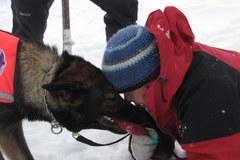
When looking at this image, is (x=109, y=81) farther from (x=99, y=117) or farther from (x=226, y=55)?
(x=226, y=55)

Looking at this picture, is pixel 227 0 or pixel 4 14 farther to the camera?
pixel 4 14

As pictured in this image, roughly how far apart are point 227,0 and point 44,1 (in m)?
2.60

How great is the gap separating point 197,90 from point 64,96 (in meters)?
0.63

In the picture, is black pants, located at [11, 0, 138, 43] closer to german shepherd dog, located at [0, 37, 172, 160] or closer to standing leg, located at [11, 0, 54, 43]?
standing leg, located at [11, 0, 54, 43]

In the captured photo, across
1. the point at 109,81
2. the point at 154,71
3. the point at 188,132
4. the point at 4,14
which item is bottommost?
the point at 4,14

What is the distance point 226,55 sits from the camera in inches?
69.1

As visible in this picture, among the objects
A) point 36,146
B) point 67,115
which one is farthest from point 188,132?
point 36,146

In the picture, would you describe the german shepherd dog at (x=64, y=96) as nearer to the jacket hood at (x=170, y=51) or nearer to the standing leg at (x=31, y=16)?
the jacket hood at (x=170, y=51)

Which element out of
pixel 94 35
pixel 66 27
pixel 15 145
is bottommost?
pixel 94 35

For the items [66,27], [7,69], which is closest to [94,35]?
[66,27]

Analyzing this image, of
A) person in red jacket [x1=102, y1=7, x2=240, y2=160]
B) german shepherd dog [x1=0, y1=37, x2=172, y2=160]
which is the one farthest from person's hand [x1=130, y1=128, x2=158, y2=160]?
person in red jacket [x1=102, y1=7, x2=240, y2=160]

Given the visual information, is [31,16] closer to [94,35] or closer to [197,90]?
[94,35]

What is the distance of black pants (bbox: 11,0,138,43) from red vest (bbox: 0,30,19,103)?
77cm

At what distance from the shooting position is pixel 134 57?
1523 millimetres
